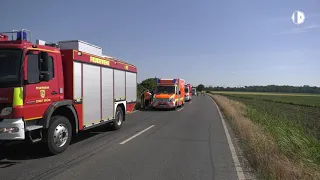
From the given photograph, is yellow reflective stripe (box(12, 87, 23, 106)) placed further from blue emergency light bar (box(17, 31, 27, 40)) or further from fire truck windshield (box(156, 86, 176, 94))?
fire truck windshield (box(156, 86, 176, 94))

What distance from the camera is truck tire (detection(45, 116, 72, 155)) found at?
7.21 meters

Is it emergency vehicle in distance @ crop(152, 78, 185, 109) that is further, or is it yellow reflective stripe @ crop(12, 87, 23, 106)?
emergency vehicle in distance @ crop(152, 78, 185, 109)

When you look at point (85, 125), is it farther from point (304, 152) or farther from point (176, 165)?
point (304, 152)

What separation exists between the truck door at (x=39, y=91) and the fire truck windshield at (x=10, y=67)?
182 millimetres

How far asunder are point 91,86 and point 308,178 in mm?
6418

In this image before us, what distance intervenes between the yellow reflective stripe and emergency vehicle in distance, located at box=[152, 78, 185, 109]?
18.6 m

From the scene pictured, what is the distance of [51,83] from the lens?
7441 millimetres

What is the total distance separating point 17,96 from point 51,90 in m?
1.17

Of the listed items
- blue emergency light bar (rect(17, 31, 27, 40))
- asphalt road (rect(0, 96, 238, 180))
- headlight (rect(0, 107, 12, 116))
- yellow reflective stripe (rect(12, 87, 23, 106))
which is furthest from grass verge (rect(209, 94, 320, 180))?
blue emergency light bar (rect(17, 31, 27, 40))

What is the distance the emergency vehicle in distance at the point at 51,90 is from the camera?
633 centimetres

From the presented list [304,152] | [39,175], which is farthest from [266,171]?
[39,175]

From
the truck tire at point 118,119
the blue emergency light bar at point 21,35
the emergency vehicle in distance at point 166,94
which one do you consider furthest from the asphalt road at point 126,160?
the emergency vehicle in distance at point 166,94

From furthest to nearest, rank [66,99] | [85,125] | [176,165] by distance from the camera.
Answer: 1. [85,125]
2. [66,99]
3. [176,165]

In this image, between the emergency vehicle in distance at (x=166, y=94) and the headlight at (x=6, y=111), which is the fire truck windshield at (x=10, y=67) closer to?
the headlight at (x=6, y=111)
